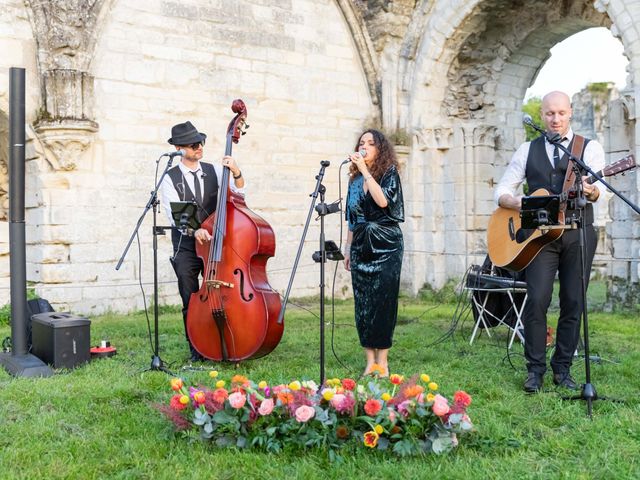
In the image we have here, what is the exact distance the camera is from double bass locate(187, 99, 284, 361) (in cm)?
530

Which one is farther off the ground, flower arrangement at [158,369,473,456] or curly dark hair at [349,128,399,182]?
curly dark hair at [349,128,399,182]

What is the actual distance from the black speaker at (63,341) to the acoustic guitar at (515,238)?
3.14 m

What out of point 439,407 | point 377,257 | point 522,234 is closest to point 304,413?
point 439,407

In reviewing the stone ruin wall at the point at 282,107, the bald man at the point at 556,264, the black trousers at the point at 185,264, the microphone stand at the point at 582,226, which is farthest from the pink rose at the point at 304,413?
the stone ruin wall at the point at 282,107

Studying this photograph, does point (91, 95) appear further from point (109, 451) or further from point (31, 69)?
point (109, 451)

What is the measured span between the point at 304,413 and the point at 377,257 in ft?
6.12

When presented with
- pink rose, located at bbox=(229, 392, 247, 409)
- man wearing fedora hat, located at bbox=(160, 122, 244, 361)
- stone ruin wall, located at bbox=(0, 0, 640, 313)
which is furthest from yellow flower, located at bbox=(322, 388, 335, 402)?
stone ruin wall, located at bbox=(0, 0, 640, 313)

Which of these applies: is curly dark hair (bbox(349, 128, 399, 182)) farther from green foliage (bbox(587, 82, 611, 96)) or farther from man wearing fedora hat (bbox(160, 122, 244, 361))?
green foliage (bbox(587, 82, 611, 96))

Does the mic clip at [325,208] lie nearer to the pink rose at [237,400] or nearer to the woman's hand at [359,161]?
the woman's hand at [359,161]

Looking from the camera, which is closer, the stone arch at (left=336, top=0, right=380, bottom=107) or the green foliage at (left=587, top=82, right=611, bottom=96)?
the stone arch at (left=336, top=0, right=380, bottom=107)

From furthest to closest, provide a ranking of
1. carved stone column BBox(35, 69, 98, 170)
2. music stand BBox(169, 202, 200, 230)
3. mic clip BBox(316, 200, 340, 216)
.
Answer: carved stone column BBox(35, 69, 98, 170), music stand BBox(169, 202, 200, 230), mic clip BBox(316, 200, 340, 216)

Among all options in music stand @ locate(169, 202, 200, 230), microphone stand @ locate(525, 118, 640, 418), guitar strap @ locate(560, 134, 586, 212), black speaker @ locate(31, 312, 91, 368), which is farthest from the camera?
black speaker @ locate(31, 312, 91, 368)

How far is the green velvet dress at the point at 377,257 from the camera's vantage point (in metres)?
5.05

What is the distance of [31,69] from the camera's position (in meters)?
8.58
